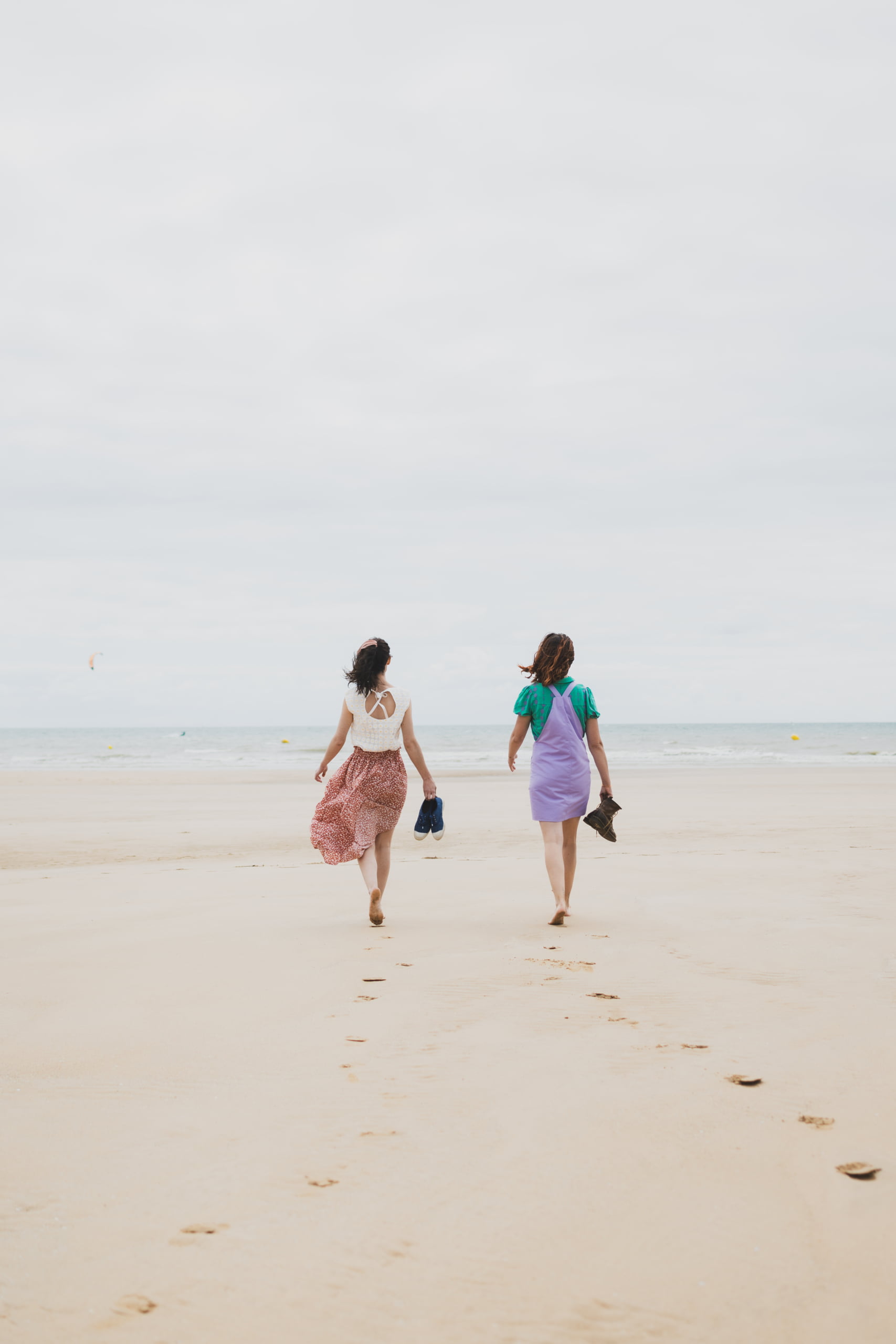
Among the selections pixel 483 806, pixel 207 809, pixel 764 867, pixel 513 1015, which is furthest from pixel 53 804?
pixel 513 1015

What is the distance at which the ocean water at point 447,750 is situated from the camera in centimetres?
3462

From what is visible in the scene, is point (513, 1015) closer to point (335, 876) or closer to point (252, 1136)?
point (252, 1136)

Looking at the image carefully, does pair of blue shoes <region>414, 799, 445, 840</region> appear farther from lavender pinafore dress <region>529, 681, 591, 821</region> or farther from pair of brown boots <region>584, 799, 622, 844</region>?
pair of brown boots <region>584, 799, 622, 844</region>

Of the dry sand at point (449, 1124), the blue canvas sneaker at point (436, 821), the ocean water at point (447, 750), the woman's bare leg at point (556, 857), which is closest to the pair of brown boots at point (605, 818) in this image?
the woman's bare leg at point (556, 857)

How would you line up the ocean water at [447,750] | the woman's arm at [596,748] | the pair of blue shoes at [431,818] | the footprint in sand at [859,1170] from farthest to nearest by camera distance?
the ocean water at [447,750] < the pair of blue shoes at [431,818] < the woman's arm at [596,748] < the footprint in sand at [859,1170]

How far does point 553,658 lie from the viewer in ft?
20.8

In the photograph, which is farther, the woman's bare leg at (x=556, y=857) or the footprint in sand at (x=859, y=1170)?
the woman's bare leg at (x=556, y=857)

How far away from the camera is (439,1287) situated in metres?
2.15

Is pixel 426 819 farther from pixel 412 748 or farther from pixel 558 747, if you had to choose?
pixel 558 747

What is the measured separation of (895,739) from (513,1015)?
6714 cm

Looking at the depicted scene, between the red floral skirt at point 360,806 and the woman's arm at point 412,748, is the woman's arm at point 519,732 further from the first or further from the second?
the red floral skirt at point 360,806

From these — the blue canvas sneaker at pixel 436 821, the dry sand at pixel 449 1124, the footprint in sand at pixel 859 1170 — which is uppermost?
the blue canvas sneaker at pixel 436 821

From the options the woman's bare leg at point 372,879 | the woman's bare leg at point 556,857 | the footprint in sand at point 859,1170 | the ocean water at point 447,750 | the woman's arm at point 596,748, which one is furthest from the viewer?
the ocean water at point 447,750

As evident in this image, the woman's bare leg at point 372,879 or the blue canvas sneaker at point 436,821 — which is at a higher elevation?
the blue canvas sneaker at point 436,821
